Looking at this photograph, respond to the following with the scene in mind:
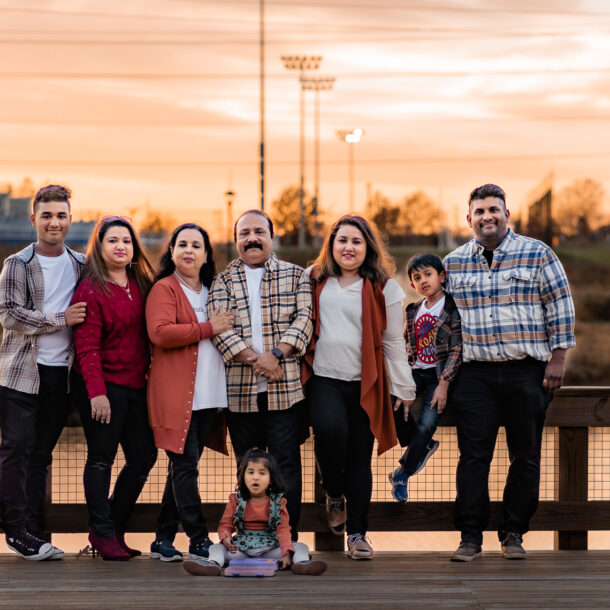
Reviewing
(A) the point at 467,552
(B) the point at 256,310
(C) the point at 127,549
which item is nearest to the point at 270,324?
(B) the point at 256,310

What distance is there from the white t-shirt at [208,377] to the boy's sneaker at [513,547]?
1.40 m

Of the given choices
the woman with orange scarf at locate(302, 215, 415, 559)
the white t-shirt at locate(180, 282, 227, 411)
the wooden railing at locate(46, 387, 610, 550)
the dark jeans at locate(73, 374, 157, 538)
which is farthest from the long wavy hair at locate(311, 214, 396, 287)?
the dark jeans at locate(73, 374, 157, 538)

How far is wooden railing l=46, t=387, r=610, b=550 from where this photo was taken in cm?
446

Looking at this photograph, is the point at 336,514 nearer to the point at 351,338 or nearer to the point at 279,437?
the point at 279,437

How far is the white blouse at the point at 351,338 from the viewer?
4180 mm

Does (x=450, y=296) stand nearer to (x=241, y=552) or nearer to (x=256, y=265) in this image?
(x=256, y=265)

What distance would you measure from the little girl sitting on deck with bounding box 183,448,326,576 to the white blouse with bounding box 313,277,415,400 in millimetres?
510

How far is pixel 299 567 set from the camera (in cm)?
388

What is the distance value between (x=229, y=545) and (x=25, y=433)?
1.01 meters

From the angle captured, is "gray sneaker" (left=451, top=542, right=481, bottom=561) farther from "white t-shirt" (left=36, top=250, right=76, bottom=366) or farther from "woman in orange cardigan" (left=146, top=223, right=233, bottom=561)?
"white t-shirt" (left=36, top=250, right=76, bottom=366)

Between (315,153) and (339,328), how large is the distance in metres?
33.7

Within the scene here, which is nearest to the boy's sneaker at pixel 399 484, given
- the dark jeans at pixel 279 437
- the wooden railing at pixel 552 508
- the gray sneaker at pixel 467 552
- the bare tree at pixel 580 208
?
the wooden railing at pixel 552 508

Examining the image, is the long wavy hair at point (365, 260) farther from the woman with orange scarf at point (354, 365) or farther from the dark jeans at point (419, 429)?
the dark jeans at point (419, 429)

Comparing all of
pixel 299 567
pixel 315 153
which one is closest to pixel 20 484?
pixel 299 567
